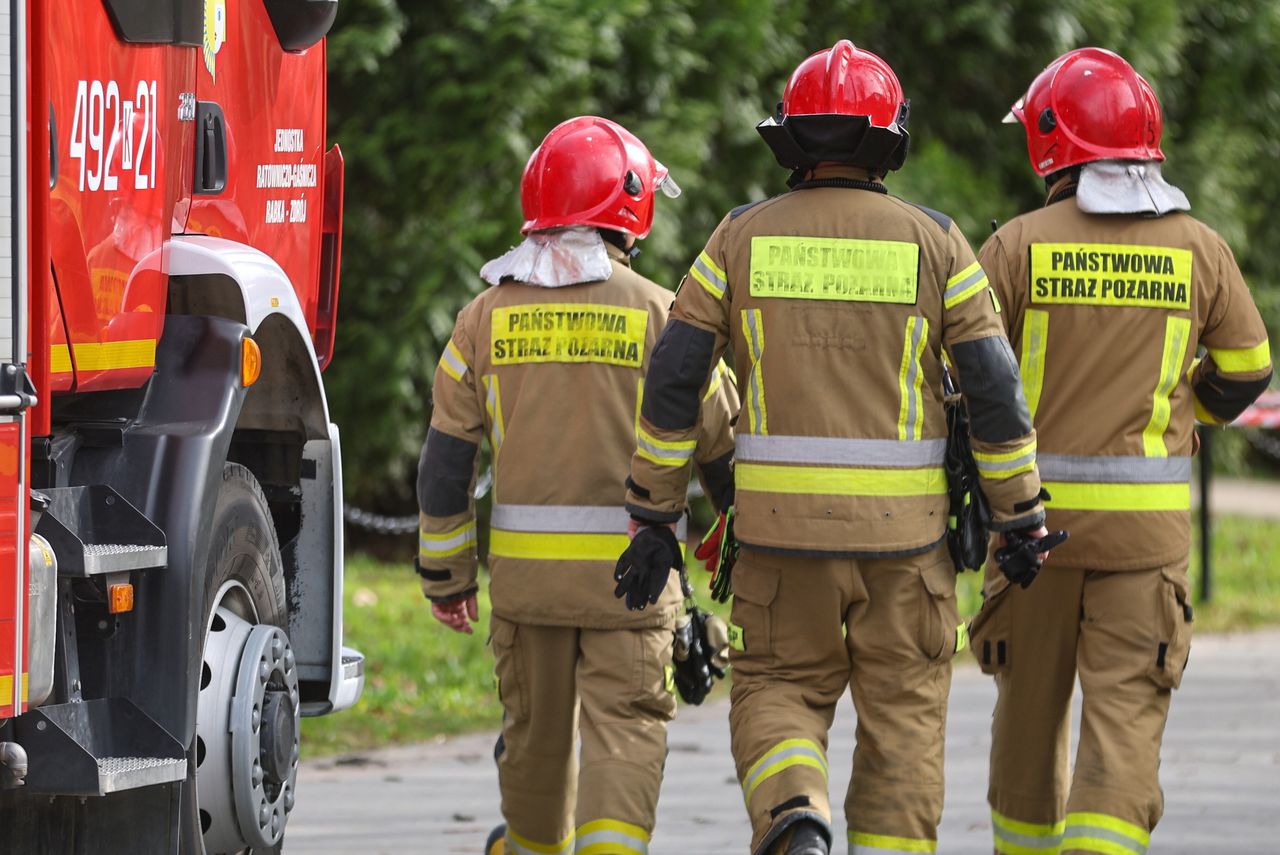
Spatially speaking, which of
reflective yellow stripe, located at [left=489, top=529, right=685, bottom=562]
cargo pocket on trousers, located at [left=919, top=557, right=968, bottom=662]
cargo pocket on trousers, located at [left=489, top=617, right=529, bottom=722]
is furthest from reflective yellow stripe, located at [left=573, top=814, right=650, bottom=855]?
cargo pocket on trousers, located at [left=919, top=557, right=968, bottom=662]

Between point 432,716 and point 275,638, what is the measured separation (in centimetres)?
360

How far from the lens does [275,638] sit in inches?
179

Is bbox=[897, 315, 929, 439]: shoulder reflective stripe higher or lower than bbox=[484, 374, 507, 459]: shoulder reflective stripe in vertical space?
higher

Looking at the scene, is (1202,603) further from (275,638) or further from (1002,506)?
(275,638)

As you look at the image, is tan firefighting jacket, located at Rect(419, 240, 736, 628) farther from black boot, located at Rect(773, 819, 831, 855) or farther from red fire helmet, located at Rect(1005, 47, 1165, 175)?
red fire helmet, located at Rect(1005, 47, 1165, 175)

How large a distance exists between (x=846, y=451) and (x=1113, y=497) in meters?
0.83

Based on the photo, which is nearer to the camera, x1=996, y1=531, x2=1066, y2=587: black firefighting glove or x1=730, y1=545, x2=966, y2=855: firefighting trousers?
x1=730, y1=545, x2=966, y2=855: firefighting trousers

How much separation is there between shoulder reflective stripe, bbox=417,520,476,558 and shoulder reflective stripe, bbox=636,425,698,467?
0.74 metres

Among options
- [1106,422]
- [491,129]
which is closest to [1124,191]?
[1106,422]

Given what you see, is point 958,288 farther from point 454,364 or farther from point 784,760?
point 454,364

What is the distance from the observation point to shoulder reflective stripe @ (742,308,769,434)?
4.61 m

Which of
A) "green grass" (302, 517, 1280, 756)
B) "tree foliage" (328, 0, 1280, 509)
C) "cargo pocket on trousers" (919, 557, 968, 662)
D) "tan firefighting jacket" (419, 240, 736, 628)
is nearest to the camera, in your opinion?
"cargo pocket on trousers" (919, 557, 968, 662)

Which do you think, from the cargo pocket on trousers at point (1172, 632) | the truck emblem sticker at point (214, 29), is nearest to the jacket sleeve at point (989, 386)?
the cargo pocket on trousers at point (1172, 632)

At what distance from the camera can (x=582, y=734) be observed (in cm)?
505
